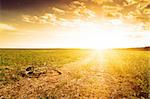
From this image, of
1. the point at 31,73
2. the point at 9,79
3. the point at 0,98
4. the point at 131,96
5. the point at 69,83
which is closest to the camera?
the point at 0,98

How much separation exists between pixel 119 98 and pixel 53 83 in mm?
2897

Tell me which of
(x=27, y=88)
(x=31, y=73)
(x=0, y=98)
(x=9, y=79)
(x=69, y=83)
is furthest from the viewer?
(x=31, y=73)

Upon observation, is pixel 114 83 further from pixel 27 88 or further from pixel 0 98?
pixel 0 98

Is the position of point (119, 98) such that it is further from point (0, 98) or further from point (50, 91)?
point (0, 98)

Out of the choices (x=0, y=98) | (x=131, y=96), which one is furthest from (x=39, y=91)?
(x=131, y=96)

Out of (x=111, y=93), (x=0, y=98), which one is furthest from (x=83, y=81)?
(x=0, y=98)

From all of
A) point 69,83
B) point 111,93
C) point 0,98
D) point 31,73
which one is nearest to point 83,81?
point 69,83

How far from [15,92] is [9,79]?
2.21 m

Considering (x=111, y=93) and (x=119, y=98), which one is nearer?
(x=119, y=98)

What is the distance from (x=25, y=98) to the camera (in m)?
7.51

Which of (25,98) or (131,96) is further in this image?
(131,96)

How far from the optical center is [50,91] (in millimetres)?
8281

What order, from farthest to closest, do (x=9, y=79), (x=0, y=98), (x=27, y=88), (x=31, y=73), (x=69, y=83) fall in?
1. (x=31, y=73)
2. (x=9, y=79)
3. (x=69, y=83)
4. (x=27, y=88)
5. (x=0, y=98)

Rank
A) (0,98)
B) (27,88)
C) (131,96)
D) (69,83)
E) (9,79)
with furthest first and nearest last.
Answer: (9,79), (69,83), (27,88), (131,96), (0,98)
